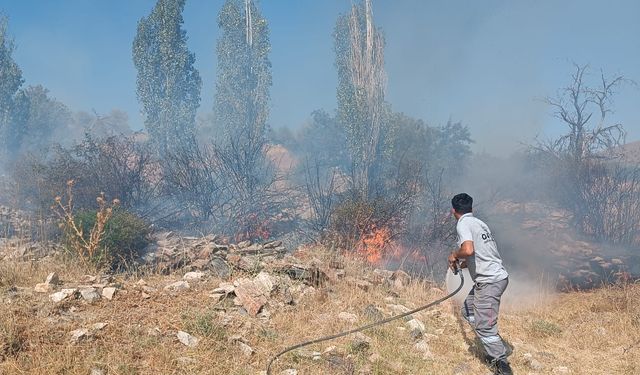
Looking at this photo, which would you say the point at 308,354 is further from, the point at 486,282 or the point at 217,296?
the point at 486,282

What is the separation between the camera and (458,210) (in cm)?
419

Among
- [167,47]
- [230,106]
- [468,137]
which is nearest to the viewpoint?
[167,47]

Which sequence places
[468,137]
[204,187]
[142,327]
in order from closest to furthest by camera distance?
[142,327]
[204,187]
[468,137]

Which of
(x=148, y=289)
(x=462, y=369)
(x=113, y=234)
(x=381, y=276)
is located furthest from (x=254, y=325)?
(x=113, y=234)

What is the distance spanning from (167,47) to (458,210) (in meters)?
23.9

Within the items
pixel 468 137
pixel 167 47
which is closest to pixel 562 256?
pixel 468 137

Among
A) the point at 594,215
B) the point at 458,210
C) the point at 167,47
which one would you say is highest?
the point at 167,47

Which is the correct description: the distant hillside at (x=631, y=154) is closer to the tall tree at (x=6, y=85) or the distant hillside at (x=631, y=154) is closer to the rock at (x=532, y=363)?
the rock at (x=532, y=363)

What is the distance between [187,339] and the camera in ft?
12.6

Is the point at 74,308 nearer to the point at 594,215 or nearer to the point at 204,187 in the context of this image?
the point at 204,187

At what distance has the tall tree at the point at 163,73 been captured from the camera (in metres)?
23.8

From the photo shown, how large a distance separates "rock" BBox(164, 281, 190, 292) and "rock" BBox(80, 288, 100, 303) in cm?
81

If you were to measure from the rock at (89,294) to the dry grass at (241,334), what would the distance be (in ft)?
0.30

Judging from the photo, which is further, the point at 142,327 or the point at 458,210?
the point at 458,210
